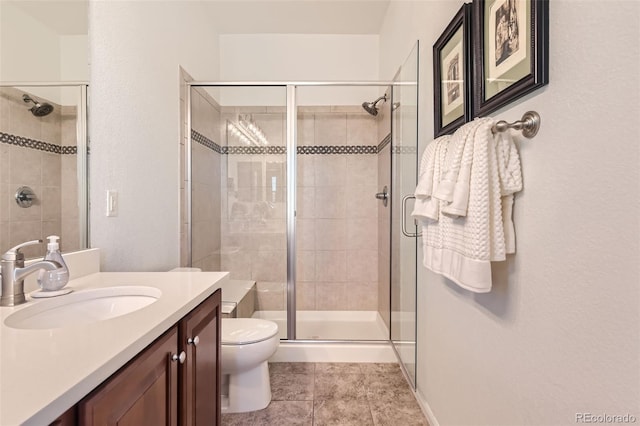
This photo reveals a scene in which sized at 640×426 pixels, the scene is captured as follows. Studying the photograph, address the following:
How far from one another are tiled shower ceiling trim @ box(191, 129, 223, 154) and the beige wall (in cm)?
204

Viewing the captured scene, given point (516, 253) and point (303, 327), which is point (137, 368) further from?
point (303, 327)

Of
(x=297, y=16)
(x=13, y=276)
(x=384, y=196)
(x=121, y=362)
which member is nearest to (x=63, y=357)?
(x=121, y=362)

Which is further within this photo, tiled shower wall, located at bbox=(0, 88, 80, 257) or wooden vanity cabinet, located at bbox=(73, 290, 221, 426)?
tiled shower wall, located at bbox=(0, 88, 80, 257)

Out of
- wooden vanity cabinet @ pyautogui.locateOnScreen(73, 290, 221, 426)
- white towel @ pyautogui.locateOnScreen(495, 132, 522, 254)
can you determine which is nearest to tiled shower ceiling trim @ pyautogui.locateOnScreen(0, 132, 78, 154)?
wooden vanity cabinet @ pyautogui.locateOnScreen(73, 290, 221, 426)

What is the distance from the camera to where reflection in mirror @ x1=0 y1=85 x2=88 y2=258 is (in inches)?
37.9

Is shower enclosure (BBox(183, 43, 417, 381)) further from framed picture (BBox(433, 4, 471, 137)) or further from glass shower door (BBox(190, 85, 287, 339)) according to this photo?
framed picture (BBox(433, 4, 471, 137))

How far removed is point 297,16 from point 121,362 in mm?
2823

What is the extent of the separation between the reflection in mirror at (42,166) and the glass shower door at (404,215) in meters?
1.49

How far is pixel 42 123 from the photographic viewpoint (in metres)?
1.07

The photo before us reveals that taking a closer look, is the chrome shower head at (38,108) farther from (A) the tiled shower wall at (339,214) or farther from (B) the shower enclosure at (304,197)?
(A) the tiled shower wall at (339,214)

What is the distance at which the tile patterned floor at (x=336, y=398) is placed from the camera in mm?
1603

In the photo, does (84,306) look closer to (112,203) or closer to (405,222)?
(112,203)

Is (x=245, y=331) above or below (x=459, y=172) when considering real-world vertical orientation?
below

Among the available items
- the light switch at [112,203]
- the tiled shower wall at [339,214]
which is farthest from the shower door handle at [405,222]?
the light switch at [112,203]
